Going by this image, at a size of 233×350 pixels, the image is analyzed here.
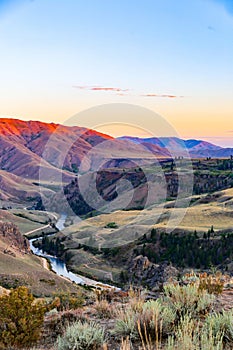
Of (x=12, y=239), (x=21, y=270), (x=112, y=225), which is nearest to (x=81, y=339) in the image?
(x=21, y=270)

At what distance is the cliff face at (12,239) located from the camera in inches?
2619

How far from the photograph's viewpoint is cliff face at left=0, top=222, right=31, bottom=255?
66531mm

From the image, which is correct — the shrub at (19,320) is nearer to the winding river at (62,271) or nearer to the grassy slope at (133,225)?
the winding river at (62,271)

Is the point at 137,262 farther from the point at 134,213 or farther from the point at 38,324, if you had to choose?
the point at 38,324

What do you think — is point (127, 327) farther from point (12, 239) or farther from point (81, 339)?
point (12, 239)

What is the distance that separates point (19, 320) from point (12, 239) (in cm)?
6356

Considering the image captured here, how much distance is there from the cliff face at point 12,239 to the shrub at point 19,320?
5715cm

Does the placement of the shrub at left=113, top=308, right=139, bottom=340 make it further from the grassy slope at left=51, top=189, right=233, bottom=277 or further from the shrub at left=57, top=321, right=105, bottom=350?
the grassy slope at left=51, top=189, right=233, bottom=277

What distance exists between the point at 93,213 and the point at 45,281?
7988 cm

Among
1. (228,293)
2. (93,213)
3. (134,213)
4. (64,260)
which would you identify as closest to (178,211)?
(134,213)

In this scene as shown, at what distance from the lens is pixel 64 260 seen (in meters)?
78.6

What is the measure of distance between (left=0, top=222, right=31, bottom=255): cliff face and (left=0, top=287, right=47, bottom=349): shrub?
57150 millimetres

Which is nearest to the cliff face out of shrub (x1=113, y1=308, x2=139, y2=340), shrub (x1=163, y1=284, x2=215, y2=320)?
shrub (x1=163, y1=284, x2=215, y2=320)

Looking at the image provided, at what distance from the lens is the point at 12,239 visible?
229 feet
